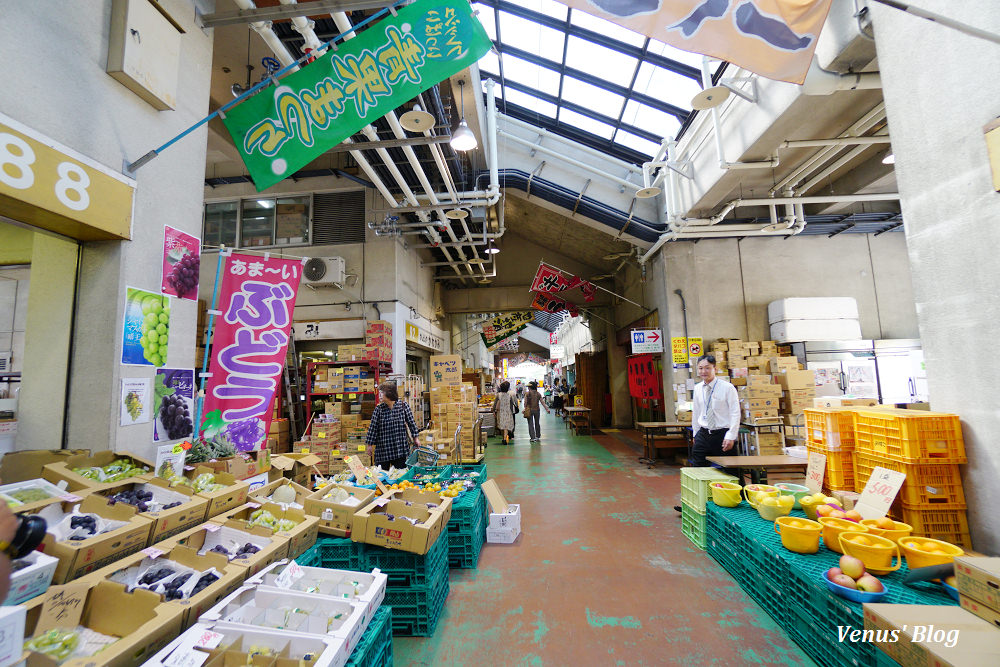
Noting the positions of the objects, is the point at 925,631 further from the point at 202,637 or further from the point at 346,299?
the point at 346,299

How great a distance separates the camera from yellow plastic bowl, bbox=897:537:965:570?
218 cm

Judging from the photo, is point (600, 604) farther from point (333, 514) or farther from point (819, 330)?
point (819, 330)

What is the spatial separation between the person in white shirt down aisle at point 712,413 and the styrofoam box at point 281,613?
442 centimetres

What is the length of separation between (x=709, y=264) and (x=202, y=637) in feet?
33.4

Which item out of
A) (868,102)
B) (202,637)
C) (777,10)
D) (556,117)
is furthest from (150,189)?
(556,117)

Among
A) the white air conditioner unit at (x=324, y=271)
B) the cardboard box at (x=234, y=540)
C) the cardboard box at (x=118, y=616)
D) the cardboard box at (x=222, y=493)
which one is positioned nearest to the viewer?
the cardboard box at (x=118, y=616)

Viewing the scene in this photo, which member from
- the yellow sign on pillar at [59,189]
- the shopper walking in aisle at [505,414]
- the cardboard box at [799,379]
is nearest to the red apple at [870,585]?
the yellow sign on pillar at [59,189]

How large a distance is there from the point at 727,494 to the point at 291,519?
3538mm

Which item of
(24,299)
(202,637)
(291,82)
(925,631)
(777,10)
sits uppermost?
(777,10)

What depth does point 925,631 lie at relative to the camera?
1667 millimetres

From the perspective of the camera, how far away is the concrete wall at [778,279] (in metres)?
9.23

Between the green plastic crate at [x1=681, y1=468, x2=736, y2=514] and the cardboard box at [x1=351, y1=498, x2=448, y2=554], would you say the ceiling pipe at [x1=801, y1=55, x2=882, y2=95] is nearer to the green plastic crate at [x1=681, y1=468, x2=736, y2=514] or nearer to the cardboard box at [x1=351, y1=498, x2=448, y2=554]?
the green plastic crate at [x1=681, y1=468, x2=736, y2=514]

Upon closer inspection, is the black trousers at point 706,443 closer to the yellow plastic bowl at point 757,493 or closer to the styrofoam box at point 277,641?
the yellow plastic bowl at point 757,493

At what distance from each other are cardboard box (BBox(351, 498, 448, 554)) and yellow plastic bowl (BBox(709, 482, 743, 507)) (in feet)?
8.31
